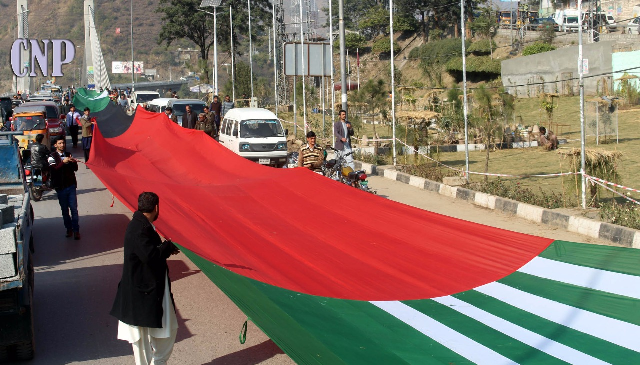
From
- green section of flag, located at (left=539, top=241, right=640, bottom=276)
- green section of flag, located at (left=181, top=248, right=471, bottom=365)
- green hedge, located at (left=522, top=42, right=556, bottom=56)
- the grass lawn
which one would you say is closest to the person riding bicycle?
the grass lawn

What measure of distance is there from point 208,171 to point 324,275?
6.99m

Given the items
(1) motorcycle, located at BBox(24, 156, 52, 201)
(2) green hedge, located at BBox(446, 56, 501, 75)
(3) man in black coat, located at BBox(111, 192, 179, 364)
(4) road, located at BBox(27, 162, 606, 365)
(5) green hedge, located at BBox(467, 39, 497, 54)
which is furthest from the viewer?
(5) green hedge, located at BBox(467, 39, 497, 54)

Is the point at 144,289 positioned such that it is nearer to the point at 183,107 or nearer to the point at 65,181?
the point at 65,181

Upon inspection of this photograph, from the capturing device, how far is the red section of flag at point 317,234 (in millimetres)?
6832

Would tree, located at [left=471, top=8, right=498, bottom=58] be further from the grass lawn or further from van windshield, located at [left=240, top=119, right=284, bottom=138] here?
van windshield, located at [left=240, top=119, right=284, bottom=138]

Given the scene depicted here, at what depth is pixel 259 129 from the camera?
70.0 feet

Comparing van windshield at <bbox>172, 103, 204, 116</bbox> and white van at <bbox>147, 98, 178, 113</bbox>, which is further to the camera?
white van at <bbox>147, 98, 178, 113</bbox>

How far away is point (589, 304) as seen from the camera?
5.94 meters

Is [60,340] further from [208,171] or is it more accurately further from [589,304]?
[208,171]

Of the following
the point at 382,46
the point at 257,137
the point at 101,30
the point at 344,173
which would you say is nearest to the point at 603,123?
the point at 257,137

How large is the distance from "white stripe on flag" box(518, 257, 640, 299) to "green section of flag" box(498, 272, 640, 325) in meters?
0.09

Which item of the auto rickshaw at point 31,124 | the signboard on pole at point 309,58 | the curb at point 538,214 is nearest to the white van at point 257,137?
the curb at point 538,214

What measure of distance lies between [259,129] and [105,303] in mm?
13554

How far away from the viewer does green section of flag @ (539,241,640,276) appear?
21.7 feet
